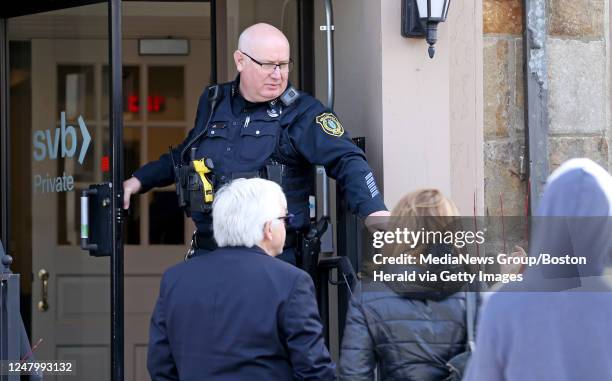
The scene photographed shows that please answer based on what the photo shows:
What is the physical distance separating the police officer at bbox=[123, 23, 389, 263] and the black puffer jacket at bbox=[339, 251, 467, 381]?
48.2 inches

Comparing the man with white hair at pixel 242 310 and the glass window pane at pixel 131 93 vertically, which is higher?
the glass window pane at pixel 131 93

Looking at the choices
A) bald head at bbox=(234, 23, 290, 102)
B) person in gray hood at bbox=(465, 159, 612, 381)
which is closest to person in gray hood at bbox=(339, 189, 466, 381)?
person in gray hood at bbox=(465, 159, 612, 381)

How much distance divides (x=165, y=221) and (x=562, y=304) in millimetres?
4843

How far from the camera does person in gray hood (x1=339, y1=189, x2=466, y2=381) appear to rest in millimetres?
3623

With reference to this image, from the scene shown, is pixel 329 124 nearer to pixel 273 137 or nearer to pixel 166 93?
pixel 273 137

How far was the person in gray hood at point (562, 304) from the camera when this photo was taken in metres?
2.60

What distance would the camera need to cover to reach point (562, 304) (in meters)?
2.62

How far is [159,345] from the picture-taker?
366 centimetres

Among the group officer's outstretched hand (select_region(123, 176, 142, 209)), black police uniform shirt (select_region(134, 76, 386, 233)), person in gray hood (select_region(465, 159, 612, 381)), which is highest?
black police uniform shirt (select_region(134, 76, 386, 233))

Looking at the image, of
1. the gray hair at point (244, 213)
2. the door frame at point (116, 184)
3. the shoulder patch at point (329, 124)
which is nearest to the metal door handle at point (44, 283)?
the door frame at point (116, 184)

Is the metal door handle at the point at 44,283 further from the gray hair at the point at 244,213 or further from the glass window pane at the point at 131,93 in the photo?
the gray hair at the point at 244,213

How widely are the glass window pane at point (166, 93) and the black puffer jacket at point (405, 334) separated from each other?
151 inches

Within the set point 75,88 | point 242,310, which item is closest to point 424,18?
point 242,310

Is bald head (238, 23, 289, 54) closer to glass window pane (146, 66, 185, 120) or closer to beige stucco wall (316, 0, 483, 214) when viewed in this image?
beige stucco wall (316, 0, 483, 214)
